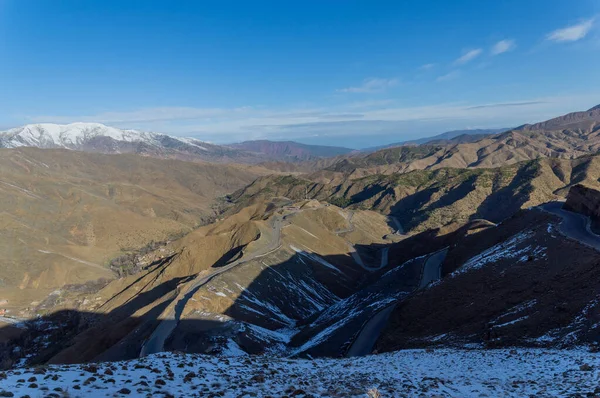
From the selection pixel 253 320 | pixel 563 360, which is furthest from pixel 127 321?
pixel 563 360

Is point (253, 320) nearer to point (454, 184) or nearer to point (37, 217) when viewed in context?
point (454, 184)

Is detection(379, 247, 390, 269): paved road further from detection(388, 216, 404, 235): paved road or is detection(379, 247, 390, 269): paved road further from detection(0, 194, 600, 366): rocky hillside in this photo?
detection(388, 216, 404, 235): paved road

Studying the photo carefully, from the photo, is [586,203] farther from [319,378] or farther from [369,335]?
[319,378]

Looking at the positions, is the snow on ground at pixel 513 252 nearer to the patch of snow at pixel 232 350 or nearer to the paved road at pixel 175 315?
the patch of snow at pixel 232 350

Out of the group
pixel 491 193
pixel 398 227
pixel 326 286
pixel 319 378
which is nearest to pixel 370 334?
pixel 319 378

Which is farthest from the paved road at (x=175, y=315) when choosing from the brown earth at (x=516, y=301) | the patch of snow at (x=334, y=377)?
the patch of snow at (x=334, y=377)

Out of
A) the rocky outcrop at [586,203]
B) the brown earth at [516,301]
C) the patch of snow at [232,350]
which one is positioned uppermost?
the rocky outcrop at [586,203]
